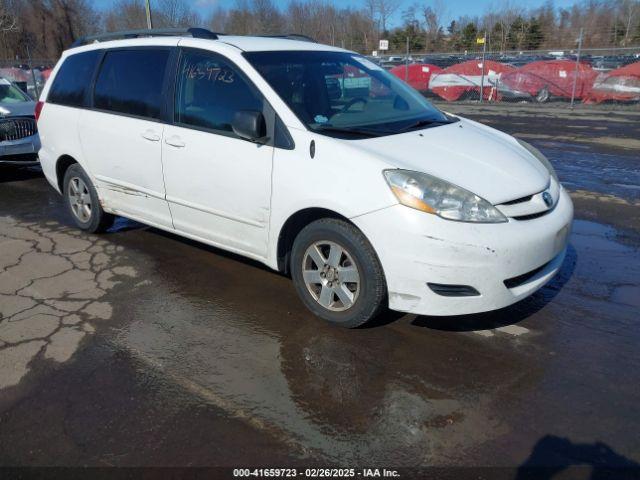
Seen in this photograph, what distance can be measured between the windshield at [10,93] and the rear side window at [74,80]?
14.5ft

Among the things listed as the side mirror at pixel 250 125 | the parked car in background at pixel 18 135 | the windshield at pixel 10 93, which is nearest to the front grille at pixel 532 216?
Result: the side mirror at pixel 250 125

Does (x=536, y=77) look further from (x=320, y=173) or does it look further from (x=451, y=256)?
(x=451, y=256)

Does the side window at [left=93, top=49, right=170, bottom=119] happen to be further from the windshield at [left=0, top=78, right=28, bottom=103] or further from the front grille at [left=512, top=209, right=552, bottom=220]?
the windshield at [left=0, top=78, right=28, bottom=103]

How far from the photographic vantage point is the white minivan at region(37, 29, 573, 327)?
10.4 ft

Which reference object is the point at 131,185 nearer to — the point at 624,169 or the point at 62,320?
the point at 62,320

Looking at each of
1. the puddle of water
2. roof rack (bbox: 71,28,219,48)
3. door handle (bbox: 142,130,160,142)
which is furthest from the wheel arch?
the puddle of water

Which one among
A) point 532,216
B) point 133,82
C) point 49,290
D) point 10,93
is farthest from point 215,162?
point 10,93

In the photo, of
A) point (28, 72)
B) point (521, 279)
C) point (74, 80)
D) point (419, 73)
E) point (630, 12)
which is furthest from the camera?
point (630, 12)

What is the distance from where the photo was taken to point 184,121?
13.9ft

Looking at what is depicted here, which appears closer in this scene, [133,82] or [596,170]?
[133,82]

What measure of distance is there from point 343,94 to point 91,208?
2.85m

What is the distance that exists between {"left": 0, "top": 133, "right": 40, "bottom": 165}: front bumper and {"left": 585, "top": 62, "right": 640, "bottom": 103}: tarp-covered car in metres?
16.8

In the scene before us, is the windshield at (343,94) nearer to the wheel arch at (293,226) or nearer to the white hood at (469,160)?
the white hood at (469,160)

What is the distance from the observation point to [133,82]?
473cm
